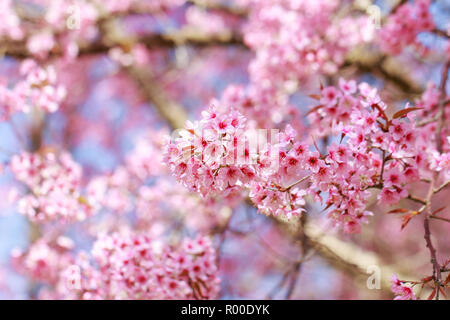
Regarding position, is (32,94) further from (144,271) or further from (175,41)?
(175,41)

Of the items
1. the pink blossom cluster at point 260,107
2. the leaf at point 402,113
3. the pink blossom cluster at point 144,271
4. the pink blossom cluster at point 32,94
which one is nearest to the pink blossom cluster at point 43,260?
the pink blossom cluster at point 144,271

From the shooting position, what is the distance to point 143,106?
357 inches

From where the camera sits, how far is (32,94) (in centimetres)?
318

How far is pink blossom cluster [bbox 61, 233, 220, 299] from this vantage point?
244 cm

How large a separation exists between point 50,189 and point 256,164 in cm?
185

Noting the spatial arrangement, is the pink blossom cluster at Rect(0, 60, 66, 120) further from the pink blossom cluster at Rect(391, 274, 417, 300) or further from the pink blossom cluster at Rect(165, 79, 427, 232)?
the pink blossom cluster at Rect(391, 274, 417, 300)

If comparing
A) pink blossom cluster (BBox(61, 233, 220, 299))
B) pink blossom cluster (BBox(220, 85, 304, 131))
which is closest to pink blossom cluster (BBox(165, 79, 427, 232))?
pink blossom cluster (BBox(61, 233, 220, 299))

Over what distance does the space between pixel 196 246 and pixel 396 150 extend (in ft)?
4.21

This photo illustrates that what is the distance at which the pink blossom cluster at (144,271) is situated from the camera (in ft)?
8.00

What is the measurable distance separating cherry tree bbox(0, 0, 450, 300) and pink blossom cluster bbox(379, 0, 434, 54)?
1 centimetres

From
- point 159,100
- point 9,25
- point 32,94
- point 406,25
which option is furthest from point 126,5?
point 406,25

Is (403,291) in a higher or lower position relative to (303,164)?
lower

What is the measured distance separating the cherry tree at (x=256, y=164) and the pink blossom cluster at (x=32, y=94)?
1 centimetres
